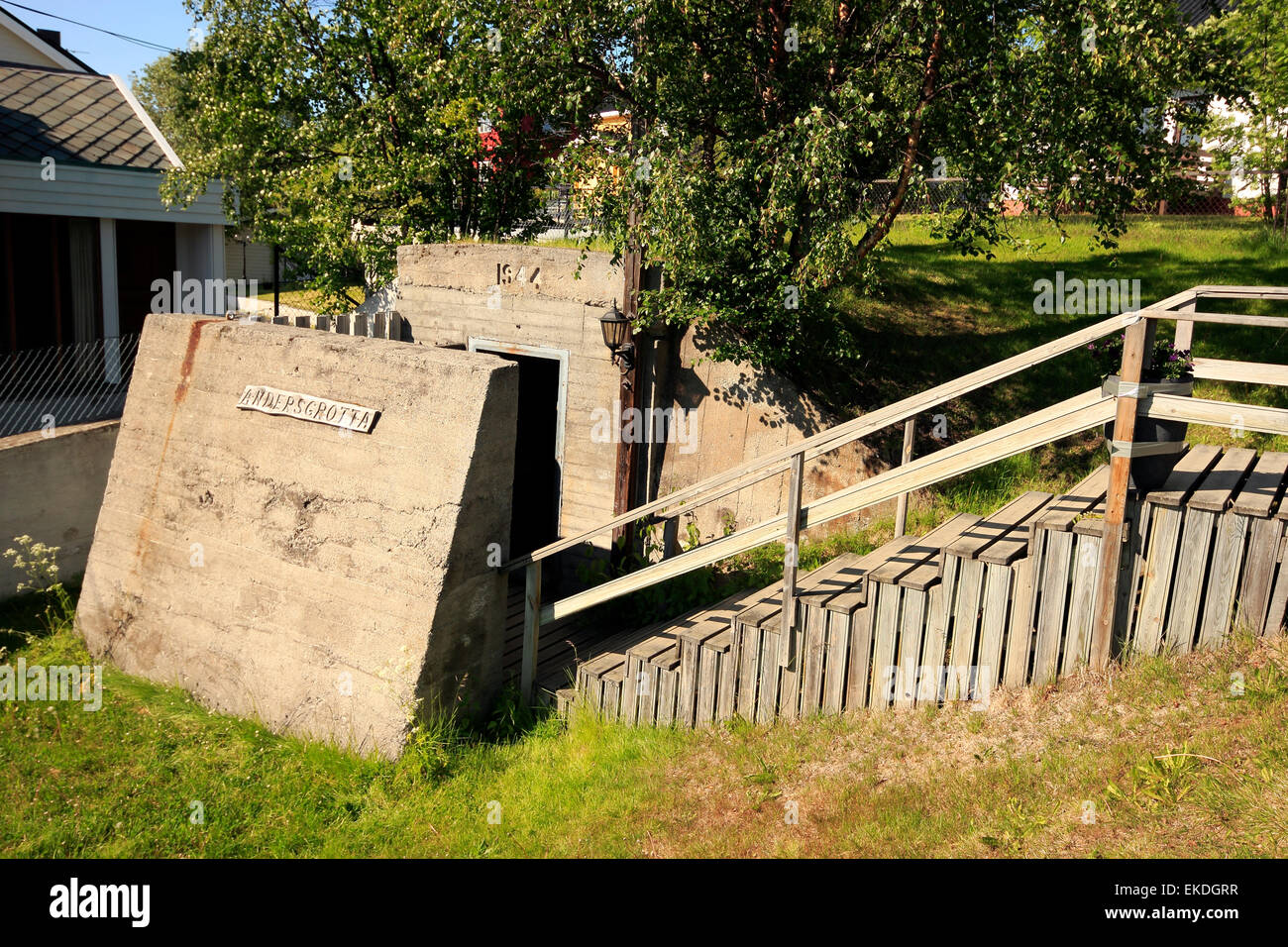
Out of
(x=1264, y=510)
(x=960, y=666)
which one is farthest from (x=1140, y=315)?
(x=960, y=666)

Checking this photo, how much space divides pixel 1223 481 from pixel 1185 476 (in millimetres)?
203

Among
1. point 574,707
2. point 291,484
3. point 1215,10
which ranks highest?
point 1215,10

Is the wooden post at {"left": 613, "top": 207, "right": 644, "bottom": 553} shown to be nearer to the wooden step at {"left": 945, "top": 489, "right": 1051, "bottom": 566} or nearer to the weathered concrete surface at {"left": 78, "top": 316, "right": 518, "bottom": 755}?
the weathered concrete surface at {"left": 78, "top": 316, "right": 518, "bottom": 755}

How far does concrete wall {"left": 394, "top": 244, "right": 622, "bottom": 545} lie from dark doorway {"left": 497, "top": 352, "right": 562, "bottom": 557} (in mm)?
737

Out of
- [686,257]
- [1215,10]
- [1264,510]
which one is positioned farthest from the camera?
[1215,10]

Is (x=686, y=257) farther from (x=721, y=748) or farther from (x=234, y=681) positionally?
(x=234, y=681)

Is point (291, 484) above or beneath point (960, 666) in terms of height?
above

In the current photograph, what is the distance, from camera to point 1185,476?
232 inches

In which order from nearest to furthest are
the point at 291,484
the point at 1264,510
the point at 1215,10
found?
the point at 1264,510
the point at 291,484
the point at 1215,10

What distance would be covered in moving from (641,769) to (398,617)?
7.08 ft

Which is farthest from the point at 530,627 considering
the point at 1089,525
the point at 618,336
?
the point at 1089,525

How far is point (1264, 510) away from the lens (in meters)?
5.25

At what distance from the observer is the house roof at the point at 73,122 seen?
43.9 ft

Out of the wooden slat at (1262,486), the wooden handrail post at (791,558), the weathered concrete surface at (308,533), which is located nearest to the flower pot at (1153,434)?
the wooden slat at (1262,486)
